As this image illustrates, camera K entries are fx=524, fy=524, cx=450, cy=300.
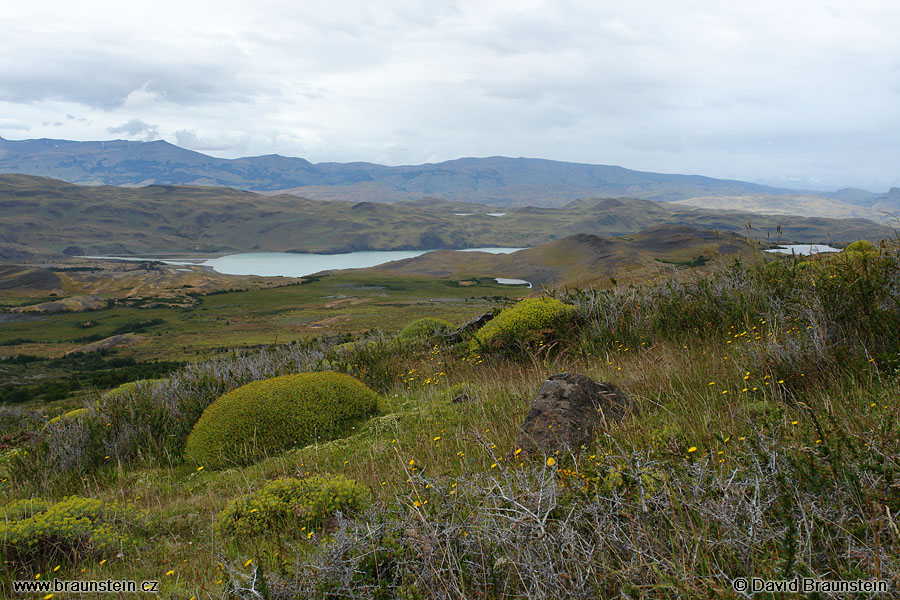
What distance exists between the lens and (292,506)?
151 inches

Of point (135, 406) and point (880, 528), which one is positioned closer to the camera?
point (880, 528)

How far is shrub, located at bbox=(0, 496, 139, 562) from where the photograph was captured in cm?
365

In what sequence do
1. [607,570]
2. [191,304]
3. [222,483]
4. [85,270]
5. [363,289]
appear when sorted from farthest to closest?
[85,270] → [363,289] → [191,304] → [222,483] → [607,570]

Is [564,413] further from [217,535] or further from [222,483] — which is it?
[222,483]

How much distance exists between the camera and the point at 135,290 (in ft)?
357

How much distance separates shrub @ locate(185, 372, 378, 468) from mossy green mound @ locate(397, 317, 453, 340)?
491 centimetres

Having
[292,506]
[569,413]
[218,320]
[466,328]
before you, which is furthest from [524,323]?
[218,320]

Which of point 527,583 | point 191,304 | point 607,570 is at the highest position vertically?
point 607,570

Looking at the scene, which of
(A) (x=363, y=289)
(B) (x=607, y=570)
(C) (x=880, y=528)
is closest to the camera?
(C) (x=880, y=528)

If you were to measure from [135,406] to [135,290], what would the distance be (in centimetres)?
11788

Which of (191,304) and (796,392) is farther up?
(796,392)

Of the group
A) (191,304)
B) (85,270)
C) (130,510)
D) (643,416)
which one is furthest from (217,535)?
(85,270)

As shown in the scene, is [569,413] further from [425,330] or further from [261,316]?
[261,316]

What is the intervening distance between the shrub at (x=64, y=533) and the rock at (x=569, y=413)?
10.1ft
